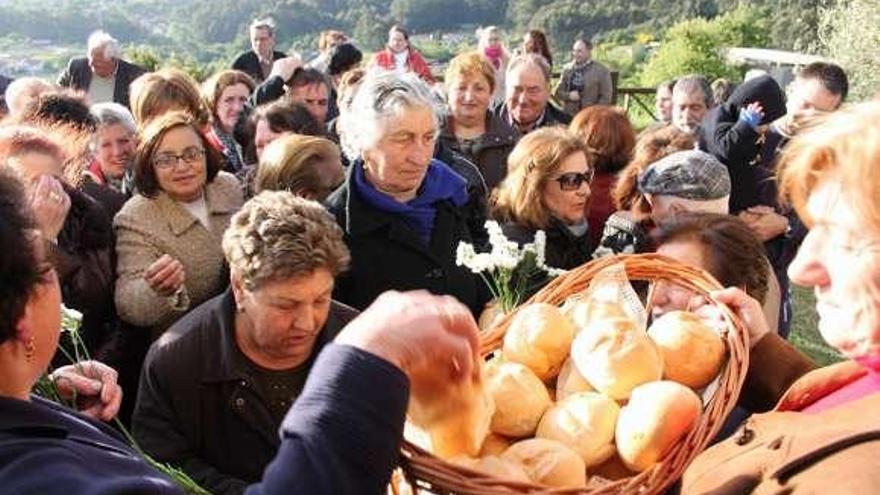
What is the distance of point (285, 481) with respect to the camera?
973 millimetres

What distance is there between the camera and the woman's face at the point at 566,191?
3.26 m

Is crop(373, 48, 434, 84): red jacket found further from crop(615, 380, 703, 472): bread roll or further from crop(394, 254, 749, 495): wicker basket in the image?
crop(615, 380, 703, 472): bread roll

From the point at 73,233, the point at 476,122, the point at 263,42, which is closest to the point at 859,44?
the point at 263,42

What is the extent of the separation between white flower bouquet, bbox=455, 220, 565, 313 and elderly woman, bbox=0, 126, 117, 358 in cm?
135

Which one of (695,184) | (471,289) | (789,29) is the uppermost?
(695,184)

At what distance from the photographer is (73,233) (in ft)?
9.45

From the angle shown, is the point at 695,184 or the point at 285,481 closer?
the point at 285,481

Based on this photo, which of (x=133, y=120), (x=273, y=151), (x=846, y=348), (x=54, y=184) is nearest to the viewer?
(x=846, y=348)

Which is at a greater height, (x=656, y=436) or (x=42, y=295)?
(x=42, y=295)

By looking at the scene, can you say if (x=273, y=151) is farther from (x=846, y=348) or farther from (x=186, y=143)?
(x=846, y=348)

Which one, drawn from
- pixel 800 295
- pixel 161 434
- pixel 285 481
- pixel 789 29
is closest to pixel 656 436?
pixel 285 481

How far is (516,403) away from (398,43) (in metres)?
7.20

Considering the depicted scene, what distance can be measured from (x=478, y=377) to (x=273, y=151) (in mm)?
2160

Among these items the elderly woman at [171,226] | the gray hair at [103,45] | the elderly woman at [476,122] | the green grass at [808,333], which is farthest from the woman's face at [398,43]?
the elderly woman at [171,226]
